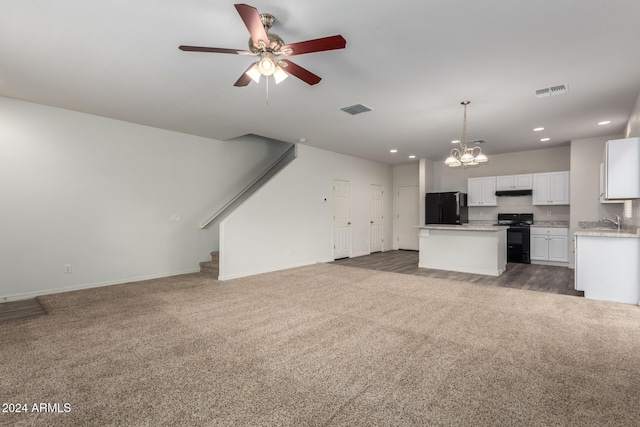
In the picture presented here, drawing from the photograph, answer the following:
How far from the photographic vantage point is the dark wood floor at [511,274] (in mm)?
5133

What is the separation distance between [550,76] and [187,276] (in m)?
6.52

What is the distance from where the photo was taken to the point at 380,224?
993cm

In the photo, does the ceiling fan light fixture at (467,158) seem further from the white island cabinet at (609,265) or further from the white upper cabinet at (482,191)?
the white upper cabinet at (482,191)

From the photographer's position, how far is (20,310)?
397 centimetres

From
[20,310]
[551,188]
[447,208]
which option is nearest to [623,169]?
[551,188]

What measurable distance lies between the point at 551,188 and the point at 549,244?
134 centimetres

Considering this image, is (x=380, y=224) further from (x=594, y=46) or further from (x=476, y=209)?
(x=594, y=46)

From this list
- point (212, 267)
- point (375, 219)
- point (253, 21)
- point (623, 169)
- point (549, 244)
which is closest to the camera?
point (253, 21)

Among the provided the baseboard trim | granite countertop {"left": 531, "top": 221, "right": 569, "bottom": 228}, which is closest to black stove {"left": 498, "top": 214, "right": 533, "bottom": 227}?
granite countertop {"left": 531, "top": 221, "right": 569, "bottom": 228}

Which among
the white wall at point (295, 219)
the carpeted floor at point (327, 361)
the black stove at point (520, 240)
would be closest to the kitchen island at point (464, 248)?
the black stove at point (520, 240)

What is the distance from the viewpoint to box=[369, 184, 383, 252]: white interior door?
952cm

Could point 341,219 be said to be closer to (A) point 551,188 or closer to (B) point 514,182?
(B) point 514,182

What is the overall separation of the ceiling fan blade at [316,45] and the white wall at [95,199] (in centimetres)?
444

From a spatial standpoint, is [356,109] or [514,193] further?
[514,193]
